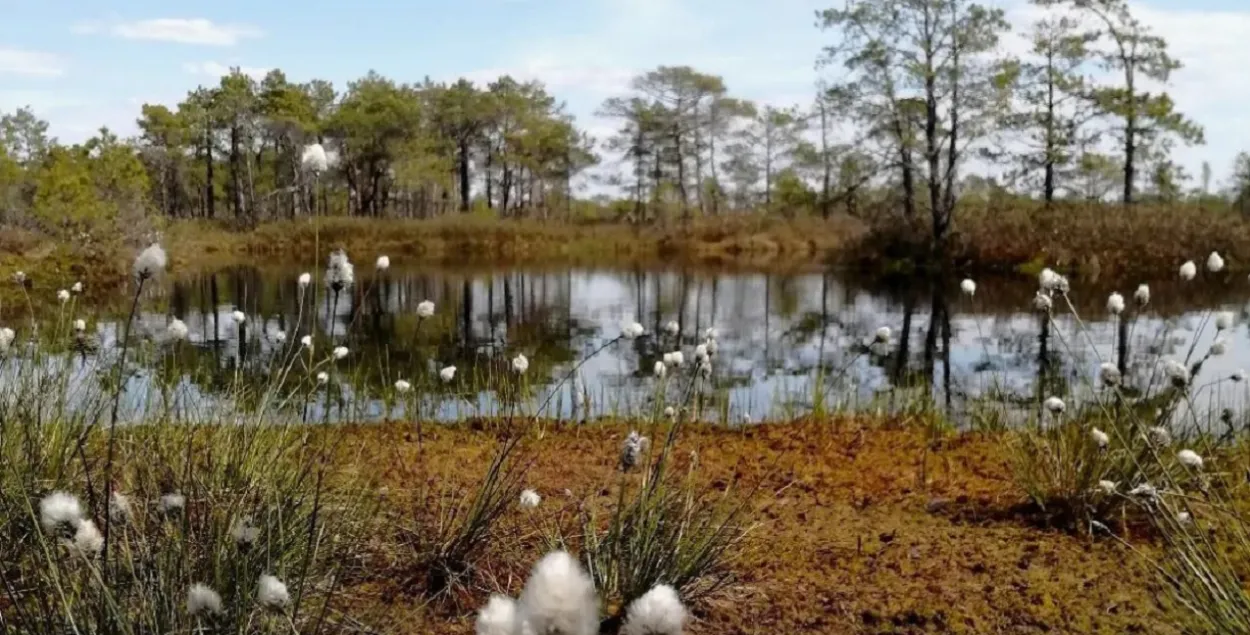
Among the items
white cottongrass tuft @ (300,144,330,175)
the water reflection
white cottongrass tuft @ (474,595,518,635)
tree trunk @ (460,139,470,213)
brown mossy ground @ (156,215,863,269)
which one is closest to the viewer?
white cottongrass tuft @ (474,595,518,635)

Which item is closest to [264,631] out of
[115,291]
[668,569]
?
[668,569]

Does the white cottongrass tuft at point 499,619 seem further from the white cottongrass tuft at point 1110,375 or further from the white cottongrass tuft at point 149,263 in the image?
the white cottongrass tuft at point 1110,375

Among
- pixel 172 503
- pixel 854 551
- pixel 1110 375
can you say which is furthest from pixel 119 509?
pixel 1110 375

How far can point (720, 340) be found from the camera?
12.0 meters

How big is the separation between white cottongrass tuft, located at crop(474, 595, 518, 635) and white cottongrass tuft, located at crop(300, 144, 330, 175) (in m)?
1.63

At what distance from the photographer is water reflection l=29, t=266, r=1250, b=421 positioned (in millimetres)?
6562

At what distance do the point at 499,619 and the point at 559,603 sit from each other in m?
0.16

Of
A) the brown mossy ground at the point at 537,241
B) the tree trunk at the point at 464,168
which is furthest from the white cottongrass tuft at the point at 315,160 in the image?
the tree trunk at the point at 464,168

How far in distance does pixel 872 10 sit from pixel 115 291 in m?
21.6

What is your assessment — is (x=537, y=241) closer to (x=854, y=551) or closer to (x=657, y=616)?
(x=854, y=551)

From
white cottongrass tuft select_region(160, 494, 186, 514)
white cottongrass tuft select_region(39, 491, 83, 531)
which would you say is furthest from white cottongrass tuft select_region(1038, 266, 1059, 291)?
white cottongrass tuft select_region(39, 491, 83, 531)

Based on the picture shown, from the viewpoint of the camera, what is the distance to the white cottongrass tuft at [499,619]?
2.48 feet

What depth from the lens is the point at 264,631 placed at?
1.94 metres

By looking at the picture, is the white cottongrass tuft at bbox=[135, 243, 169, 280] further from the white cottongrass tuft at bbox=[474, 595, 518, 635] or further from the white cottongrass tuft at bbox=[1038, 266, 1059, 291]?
the white cottongrass tuft at bbox=[1038, 266, 1059, 291]
